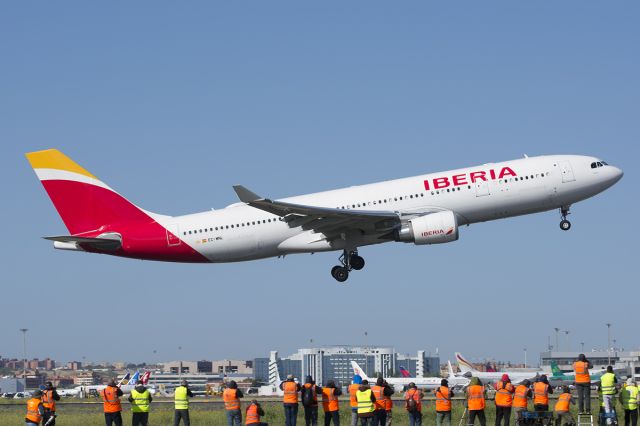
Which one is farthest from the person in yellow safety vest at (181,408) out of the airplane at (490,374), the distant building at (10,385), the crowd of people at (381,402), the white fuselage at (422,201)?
the distant building at (10,385)

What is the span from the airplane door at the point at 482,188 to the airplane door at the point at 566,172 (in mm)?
4340

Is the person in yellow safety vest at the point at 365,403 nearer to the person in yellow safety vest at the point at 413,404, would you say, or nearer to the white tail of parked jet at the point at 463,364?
the person in yellow safety vest at the point at 413,404

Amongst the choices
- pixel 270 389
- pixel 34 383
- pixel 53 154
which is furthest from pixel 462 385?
pixel 34 383

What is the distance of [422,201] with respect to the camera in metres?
50.4

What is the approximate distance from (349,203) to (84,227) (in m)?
14.6

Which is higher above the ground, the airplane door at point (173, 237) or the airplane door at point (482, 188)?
the airplane door at point (482, 188)

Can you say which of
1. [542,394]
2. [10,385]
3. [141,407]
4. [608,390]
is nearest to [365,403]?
[542,394]

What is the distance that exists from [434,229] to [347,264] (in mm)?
6281

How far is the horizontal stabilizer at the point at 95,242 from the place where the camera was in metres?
51.5

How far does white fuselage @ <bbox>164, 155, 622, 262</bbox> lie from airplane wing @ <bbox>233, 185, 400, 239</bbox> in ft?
2.22

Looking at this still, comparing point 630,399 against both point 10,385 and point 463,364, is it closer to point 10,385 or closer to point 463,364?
point 463,364

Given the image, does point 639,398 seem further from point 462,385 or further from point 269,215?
point 462,385

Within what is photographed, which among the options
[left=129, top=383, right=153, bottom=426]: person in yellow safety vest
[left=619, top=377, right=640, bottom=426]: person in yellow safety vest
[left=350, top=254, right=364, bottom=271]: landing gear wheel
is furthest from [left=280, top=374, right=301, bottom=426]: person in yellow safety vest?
[left=350, top=254, right=364, bottom=271]: landing gear wheel

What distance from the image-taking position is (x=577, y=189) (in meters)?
51.8
